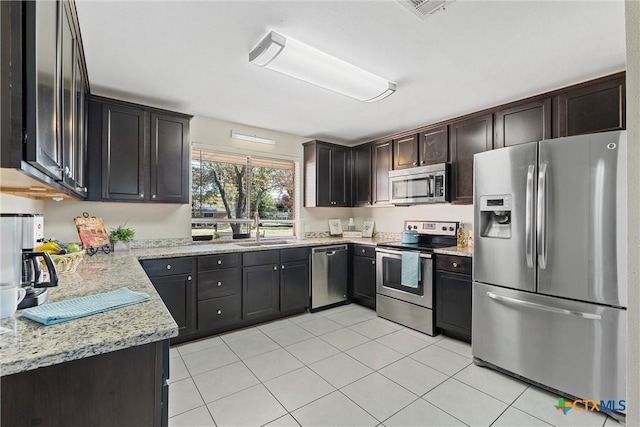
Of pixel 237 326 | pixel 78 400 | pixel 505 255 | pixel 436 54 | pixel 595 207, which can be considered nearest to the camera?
pixel 78 400

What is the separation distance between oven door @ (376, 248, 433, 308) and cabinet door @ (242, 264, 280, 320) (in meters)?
1.30

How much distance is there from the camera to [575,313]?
6.84 feet

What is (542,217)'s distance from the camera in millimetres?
2232

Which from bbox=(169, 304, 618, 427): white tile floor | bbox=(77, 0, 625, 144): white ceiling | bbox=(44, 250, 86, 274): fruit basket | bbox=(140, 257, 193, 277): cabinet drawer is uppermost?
bbox=(77, 0, 625, 144): white ceiling

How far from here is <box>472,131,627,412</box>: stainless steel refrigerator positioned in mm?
1947

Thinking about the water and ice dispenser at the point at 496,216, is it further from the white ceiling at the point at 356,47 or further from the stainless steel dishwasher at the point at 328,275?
the stainless steel dishwasher at the point at 328,275

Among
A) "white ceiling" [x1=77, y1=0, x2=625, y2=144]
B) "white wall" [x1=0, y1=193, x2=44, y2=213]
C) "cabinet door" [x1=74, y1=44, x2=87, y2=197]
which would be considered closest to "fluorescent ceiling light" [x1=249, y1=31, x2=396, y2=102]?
"white ceiling" [x1=77, y1=0, x2=625, y2=144]

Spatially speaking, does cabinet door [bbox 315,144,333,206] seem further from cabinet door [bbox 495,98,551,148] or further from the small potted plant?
the small potted plant

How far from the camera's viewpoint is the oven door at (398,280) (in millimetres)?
3229

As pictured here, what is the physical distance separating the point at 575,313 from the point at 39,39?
10.4 ft

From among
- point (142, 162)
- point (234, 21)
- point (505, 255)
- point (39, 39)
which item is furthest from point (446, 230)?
point (39, 39)

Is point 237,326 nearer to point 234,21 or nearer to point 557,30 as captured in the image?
point 234,21

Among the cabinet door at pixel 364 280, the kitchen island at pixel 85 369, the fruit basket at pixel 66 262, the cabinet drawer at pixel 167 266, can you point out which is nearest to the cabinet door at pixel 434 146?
the cabinet door at pixel 364 280

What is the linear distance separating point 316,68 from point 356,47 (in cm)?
32
